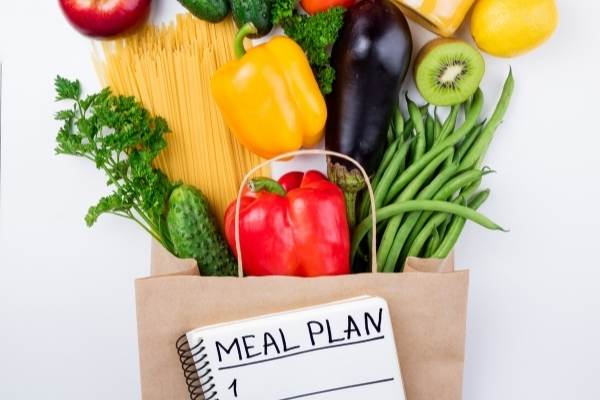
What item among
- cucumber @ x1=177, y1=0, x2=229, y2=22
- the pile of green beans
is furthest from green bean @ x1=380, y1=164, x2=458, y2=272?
cucumber @ x1=177, y1=0, x2=229, y2=22

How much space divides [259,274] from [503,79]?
0.59 meters

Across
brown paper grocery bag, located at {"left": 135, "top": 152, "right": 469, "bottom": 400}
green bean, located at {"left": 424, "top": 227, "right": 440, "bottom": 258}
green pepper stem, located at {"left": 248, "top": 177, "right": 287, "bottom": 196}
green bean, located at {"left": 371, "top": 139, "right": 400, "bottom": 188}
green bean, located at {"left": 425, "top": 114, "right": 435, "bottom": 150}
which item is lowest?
brown paper grocery bag, located at {"left": 135, "top": 152, "right": 469, "bottom": 400}

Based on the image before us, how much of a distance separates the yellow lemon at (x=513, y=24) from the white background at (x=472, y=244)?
8 centimetres

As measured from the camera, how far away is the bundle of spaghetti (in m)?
1.18

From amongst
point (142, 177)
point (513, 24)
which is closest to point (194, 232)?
point (142, 177)

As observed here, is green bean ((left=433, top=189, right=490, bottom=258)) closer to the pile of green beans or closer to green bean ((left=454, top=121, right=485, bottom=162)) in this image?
the pile of green beans

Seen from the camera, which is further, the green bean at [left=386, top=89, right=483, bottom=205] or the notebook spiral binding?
the green bean at [left=386, top=89, right=483, bottom=205]

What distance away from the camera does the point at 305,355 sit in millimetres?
1019

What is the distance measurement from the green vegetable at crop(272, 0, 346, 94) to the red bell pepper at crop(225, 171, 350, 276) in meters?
0.21

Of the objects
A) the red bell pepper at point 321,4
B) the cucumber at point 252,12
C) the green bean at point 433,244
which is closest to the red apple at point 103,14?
the cucumber at point 252,12

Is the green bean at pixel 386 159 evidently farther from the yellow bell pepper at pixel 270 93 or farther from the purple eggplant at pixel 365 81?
the yellow bell pepper at pixel 270 93

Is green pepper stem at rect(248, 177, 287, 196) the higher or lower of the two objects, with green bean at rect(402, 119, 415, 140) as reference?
lower

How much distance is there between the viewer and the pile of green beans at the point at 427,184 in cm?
113

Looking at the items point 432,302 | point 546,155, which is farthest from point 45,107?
point 546,155
